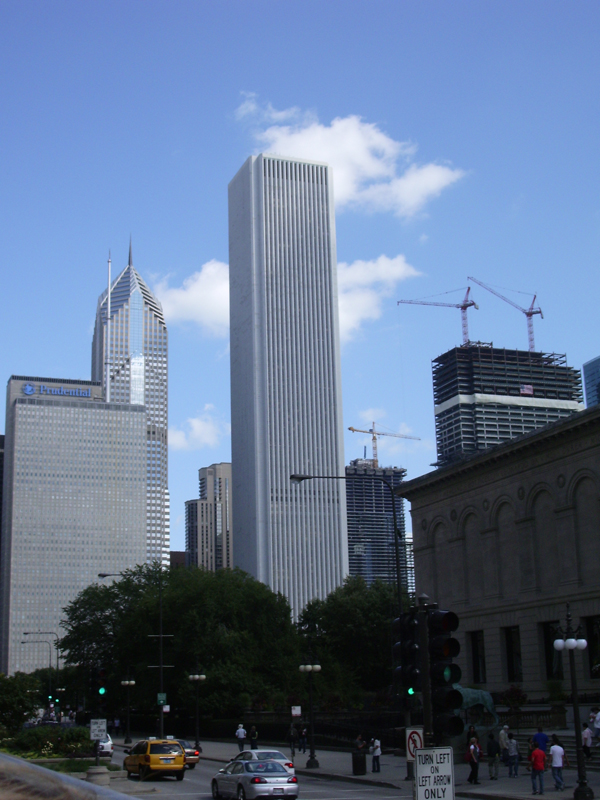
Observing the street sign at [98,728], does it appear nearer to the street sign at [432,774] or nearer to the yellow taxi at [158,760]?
the yellow taxi at [158,760]

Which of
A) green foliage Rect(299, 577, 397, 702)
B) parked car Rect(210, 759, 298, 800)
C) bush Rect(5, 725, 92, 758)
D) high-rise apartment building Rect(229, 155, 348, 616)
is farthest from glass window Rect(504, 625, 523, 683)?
high-rise apartment building Rect(229, 155, 348, 616)

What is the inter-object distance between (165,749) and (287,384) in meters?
148

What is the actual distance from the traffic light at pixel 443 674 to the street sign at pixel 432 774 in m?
0.57

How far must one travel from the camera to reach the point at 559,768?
3047cm

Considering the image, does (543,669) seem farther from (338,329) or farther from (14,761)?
(338,329)

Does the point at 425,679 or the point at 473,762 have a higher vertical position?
the point at 425,679

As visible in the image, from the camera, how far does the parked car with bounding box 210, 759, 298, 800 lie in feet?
89.5

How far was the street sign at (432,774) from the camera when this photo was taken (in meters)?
11.3

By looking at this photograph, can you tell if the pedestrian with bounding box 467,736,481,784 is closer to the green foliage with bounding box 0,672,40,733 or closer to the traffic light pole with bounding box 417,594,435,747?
the traffic light pole with bounding box 417,594,435,747

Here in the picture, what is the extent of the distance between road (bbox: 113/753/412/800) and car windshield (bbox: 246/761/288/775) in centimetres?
192

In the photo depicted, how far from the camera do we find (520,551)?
5719 cm

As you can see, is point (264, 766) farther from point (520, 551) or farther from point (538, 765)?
point (520, 551)

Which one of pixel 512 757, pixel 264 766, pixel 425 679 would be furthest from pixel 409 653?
pixel 512 757

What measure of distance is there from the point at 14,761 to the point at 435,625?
9.95 m
